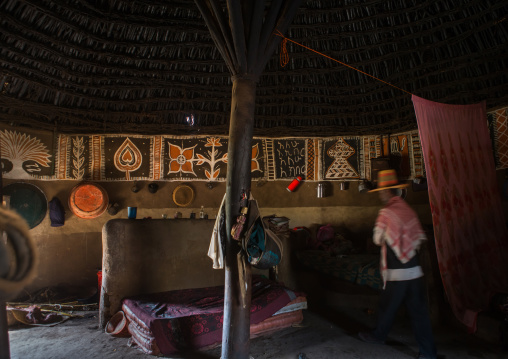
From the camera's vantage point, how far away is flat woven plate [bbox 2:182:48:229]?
5.62 metres

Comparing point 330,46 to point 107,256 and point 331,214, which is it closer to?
point 331,214

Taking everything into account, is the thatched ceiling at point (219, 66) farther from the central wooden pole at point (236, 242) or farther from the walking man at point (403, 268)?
the walking man at point (403, 268)

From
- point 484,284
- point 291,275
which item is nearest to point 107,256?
point 291,275

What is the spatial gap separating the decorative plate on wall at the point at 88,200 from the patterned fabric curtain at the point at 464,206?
5.19m

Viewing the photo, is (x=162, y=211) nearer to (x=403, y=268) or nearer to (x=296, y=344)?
(x=296, y=344)

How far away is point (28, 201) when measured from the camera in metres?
5.75

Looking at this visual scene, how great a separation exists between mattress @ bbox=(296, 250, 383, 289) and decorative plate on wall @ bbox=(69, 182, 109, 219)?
362 cm

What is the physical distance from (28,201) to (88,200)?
93 centimetres

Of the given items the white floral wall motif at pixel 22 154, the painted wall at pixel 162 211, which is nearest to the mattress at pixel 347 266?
the painted wall at pixel 162 211

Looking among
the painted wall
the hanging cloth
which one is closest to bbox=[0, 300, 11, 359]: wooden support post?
the hanging cloth

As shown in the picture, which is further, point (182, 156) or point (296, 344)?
point (182, 156)

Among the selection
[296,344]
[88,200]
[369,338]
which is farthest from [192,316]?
[88,200]

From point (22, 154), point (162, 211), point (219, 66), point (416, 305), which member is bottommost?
point (416, 305)

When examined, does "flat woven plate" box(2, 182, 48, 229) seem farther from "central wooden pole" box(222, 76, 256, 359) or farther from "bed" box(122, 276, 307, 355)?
"central wooden pole" box(222, 76, 256, 359)
